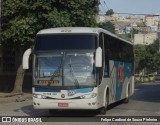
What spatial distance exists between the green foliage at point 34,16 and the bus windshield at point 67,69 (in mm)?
9863

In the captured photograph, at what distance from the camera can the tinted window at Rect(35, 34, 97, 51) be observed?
17.5 metres

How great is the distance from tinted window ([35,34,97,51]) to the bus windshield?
0.82 ft

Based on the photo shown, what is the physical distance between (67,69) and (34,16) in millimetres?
11137

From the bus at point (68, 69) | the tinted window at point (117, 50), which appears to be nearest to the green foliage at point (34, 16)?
the tinted window at point (117, 50)

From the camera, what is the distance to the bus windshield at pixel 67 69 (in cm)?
1708

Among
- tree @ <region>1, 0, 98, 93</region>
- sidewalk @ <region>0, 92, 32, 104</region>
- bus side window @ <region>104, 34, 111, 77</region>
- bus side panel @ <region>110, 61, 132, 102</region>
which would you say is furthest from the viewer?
tree @ <region>1, 0, 98, 93</region>

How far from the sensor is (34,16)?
27.7 meters

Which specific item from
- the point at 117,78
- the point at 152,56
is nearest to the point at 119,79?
the point at 117,78

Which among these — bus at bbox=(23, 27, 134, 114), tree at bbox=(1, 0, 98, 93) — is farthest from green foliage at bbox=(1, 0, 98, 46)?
bus at bbox=(23, 27, 134, 114)

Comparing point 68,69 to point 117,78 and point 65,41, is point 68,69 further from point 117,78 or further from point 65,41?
point 117,78

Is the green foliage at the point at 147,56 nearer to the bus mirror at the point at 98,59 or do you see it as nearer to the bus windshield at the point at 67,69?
the bus windshield at the point at 67,69

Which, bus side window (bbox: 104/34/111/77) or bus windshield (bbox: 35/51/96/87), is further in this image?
bus side window (bbox: 104/34/111/77)

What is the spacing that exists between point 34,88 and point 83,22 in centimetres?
1244

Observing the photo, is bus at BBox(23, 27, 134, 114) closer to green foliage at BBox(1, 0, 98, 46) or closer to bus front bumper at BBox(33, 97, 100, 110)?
bus front bumper at BBox(33, 97, 100, 110)
